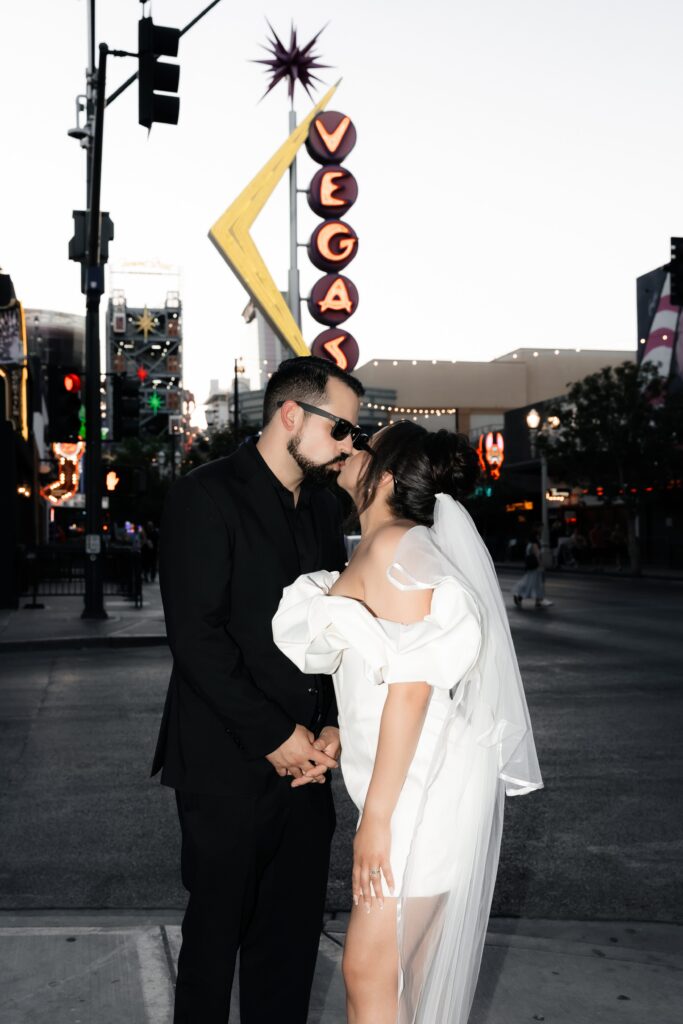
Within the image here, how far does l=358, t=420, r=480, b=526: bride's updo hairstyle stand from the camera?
2.85 metres

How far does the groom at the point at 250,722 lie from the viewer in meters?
2.96

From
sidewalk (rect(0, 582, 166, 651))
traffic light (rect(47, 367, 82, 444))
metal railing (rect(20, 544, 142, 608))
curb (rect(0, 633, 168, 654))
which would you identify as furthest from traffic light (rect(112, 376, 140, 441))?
metal railing (rect(20, 544, 142, 608))

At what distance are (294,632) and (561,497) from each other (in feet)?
186

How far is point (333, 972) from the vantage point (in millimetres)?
4074

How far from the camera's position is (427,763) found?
109 inches

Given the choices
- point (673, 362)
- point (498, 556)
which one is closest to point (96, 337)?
point (673, 362)

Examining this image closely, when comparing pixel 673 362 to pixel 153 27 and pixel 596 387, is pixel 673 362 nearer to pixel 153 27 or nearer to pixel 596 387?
pixel 596 387

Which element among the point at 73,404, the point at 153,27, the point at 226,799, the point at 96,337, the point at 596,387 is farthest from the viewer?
the point at 596,387

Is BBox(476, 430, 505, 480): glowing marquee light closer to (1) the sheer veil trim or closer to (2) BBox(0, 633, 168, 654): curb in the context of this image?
(2) BBox(0, 633, 168, 654): curb

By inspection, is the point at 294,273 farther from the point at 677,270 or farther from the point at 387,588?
the point at 387,588

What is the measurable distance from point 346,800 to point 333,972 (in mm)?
3119

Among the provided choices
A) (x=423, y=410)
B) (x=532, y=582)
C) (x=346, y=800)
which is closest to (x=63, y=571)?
(x=532, y=582)

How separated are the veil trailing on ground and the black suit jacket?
462 millimetres

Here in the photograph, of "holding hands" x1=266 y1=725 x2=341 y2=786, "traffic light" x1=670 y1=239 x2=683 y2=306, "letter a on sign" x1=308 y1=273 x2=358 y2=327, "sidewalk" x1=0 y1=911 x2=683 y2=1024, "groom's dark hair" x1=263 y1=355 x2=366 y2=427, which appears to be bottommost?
"sidewalk" x1=0 y1=911 x2=683 y2=1024
